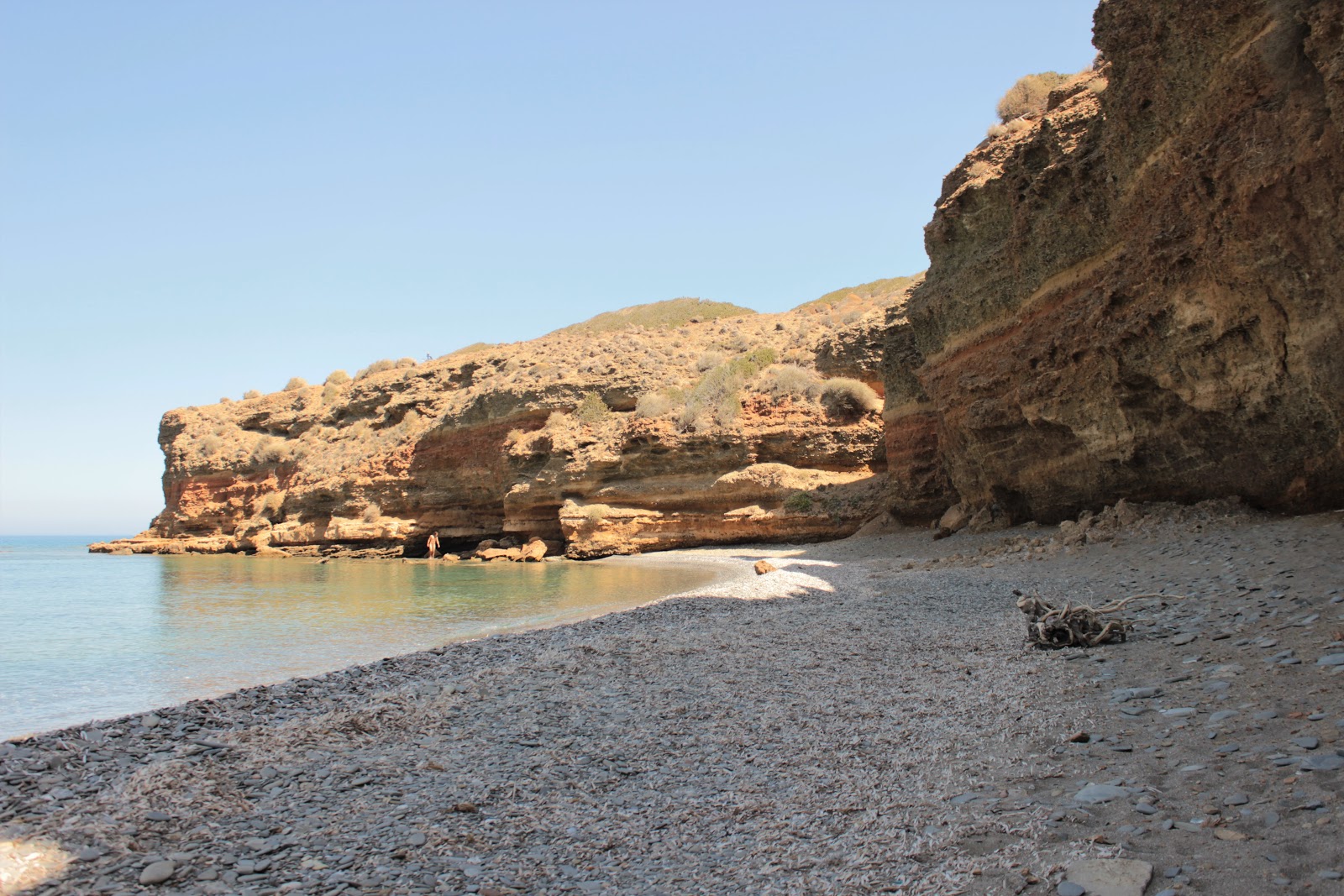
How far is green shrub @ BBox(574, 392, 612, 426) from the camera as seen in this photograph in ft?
101

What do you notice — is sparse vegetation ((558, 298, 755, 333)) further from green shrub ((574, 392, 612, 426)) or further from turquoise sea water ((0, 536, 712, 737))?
turquoise sea water ((0, 536, 712, 737))

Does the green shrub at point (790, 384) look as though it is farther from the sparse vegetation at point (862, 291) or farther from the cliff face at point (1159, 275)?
the sparse vegetation at point (862, 291)

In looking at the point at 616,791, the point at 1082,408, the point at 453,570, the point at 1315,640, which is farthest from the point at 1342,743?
the point at 453,570

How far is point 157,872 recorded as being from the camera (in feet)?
11.3

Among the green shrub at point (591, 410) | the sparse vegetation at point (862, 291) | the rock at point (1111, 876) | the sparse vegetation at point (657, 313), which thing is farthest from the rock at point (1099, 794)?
the sparse vegetation at point (657, 313)

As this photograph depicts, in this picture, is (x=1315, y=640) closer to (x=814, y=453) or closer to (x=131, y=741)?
(x=131, y=741)

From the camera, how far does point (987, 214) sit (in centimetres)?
1594

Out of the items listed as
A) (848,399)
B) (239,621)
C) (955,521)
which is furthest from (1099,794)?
(848,399)

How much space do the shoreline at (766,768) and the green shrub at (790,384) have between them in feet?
62.8

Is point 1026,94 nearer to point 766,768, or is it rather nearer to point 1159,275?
point 1159,275

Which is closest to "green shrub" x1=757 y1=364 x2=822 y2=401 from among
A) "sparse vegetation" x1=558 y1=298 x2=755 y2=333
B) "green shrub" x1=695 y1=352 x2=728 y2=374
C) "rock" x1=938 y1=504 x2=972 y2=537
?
"green shrub" x1=695 y1=352 x2=728 y2=374

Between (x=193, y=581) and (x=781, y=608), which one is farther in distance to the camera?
(x=193, y=581)

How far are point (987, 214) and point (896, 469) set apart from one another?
8.10 metres

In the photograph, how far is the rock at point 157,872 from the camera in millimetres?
3391
